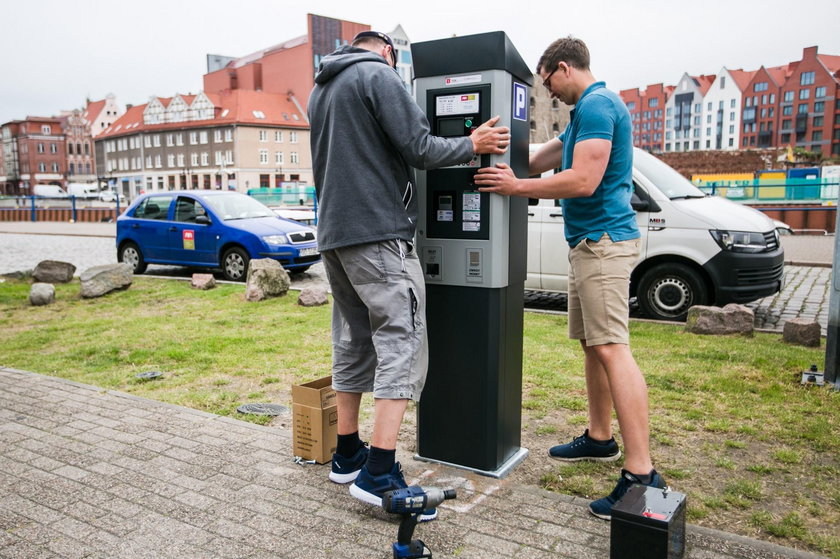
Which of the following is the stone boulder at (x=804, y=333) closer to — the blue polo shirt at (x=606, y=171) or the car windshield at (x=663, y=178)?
the car windshield at (x=663, y=178)

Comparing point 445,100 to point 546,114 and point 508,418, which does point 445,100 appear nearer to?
point 508,418

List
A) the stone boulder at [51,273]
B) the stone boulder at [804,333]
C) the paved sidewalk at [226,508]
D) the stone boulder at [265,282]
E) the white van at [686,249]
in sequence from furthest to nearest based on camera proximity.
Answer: the stone boulder at [51,273], the stone boulder at [265,282], the white van at [686,249], the stone boulder at [804,333], the paved sidewalk at [226,508]

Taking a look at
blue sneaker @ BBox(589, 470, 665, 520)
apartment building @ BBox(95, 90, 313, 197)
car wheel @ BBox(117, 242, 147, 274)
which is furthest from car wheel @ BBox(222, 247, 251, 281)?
apartment building @ BBox(95, 90, 313, 197)

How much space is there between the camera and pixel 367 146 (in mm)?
3035

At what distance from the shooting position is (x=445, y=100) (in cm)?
338

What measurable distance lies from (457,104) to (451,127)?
0.11m

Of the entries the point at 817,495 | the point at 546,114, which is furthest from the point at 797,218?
the point at 546,114

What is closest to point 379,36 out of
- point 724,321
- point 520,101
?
point 520,101

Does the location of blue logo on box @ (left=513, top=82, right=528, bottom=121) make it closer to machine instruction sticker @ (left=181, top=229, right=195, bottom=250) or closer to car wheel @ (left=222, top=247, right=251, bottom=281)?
car wheel @ (left=222, top=247, right=251, bottom=281)

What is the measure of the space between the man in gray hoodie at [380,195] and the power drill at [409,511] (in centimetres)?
34

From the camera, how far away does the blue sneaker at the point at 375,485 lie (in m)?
3.12

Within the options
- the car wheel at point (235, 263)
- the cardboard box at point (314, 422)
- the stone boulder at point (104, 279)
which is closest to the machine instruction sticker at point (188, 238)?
the car wheel at point (235, 263)

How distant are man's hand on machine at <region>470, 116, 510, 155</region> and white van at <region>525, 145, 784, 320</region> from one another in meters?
4.16

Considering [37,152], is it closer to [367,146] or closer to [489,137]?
[367,146]
